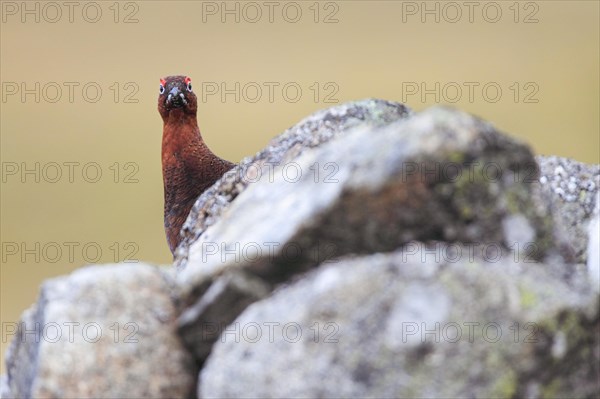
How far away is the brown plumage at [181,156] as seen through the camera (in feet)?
25.5

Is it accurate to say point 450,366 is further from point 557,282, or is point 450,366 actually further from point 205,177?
point 205,177

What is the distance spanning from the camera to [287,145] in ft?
19.5

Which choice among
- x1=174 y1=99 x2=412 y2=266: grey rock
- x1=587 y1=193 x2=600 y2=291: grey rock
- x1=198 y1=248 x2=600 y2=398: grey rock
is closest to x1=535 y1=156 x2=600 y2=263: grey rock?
x1=587 y1=193 x2=600 y2=291: grey rock

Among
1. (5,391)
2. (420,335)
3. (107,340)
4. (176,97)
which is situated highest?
(176,97)

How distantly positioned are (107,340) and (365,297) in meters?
1.35

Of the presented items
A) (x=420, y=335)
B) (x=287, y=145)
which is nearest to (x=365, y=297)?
(x=420, y=335)

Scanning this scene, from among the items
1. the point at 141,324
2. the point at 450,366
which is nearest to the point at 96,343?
the point at 141,324

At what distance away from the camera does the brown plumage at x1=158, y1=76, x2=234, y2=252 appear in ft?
25.5

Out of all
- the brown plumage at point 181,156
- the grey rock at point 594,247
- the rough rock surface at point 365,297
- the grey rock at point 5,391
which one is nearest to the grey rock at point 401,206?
the rough rock surface at point 365,297

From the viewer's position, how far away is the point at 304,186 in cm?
476

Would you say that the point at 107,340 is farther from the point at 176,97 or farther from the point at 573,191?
the point at 176,97

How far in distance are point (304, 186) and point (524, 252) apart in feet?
3.68

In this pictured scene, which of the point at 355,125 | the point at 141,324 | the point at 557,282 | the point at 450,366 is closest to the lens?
the point at 450,366

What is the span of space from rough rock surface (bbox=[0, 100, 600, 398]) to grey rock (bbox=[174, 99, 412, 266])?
77 centimetres
